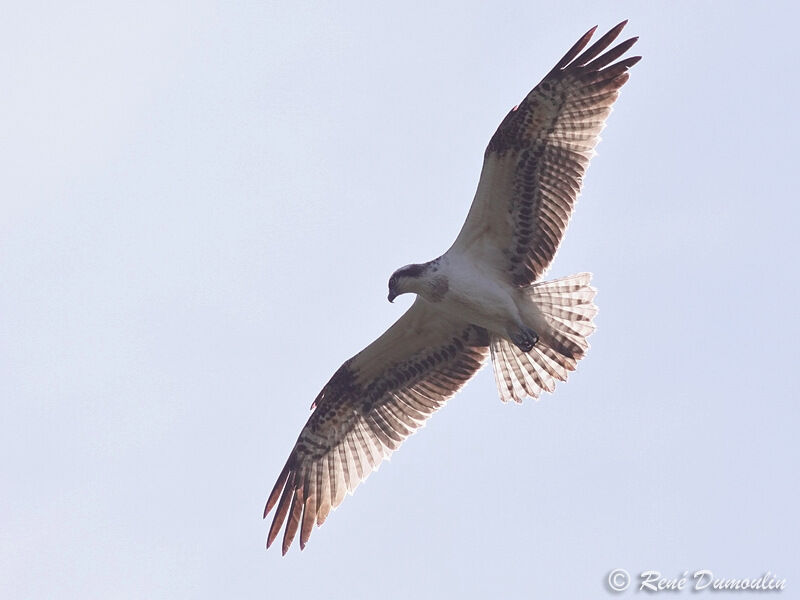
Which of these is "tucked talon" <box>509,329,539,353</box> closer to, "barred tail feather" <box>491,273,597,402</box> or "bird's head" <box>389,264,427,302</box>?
"barred tail feather" <box>491,273,597,402</box>

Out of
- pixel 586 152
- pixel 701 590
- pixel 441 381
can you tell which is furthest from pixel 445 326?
pixel 701 590

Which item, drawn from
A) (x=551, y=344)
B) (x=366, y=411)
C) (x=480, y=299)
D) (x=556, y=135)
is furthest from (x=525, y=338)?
(x=366, y=411)

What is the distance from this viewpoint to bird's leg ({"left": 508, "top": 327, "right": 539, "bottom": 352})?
9.86 metres

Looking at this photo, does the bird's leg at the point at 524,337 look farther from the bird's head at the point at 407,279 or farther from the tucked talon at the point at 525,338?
the bird's head at the point at 407,279

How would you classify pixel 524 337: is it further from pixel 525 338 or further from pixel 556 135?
pixel 556 135

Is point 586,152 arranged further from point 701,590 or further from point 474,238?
point 701,590

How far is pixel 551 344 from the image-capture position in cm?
1005

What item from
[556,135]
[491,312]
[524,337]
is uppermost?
[556,135]

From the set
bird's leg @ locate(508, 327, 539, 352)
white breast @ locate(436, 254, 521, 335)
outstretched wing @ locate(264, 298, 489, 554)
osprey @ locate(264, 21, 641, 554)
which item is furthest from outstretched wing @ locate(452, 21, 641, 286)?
outstretched wing @ locate(264, 298, 489, 554)

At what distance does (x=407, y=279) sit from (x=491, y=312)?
2.45ft

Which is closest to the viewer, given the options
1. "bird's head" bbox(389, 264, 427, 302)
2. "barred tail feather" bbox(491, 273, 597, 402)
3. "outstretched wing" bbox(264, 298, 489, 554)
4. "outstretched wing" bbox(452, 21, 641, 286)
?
"outstretched wing" bbox(452, 21, 641, 286)

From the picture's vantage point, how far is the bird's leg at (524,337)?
9.86 meters

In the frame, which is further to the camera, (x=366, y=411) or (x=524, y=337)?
(x=366, y=411)

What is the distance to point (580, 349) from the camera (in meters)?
10.0
